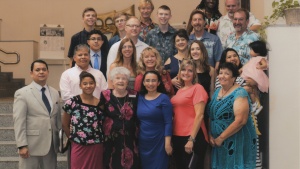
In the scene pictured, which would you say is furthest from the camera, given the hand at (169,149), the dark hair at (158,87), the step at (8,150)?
the step at (8,150)

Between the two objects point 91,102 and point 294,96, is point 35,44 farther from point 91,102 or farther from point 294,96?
point 294,96

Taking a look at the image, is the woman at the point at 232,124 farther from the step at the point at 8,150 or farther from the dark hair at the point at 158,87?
the step at the point at 8,150

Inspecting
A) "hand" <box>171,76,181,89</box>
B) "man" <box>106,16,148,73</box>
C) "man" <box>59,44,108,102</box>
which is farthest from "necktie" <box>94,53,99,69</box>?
"hand" <box>171,76,181,89</box>

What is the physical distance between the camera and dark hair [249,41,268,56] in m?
5.00

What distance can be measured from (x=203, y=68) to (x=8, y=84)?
6322 mm

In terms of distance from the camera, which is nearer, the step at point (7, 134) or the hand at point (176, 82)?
the hand at point (176, 82)

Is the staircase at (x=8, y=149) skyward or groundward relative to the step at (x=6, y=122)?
groundward

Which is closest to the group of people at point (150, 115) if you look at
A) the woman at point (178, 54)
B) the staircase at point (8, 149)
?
the woman at point (178, 54)

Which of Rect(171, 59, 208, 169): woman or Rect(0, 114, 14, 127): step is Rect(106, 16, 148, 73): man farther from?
Rect(0, 114, 14, 127): step

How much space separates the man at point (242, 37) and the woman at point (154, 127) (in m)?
1.33

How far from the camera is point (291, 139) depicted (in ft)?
15.3

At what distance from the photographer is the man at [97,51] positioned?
225 inches

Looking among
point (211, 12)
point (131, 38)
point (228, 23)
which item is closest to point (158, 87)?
point (131, 38)

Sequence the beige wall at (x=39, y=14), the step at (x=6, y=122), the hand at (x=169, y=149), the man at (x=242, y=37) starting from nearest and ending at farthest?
the hand at (x=169, y=149) → the man at (x=242, y=37) → the step at (x=6, y=122) → the beige wall at (x=39, y=14)
